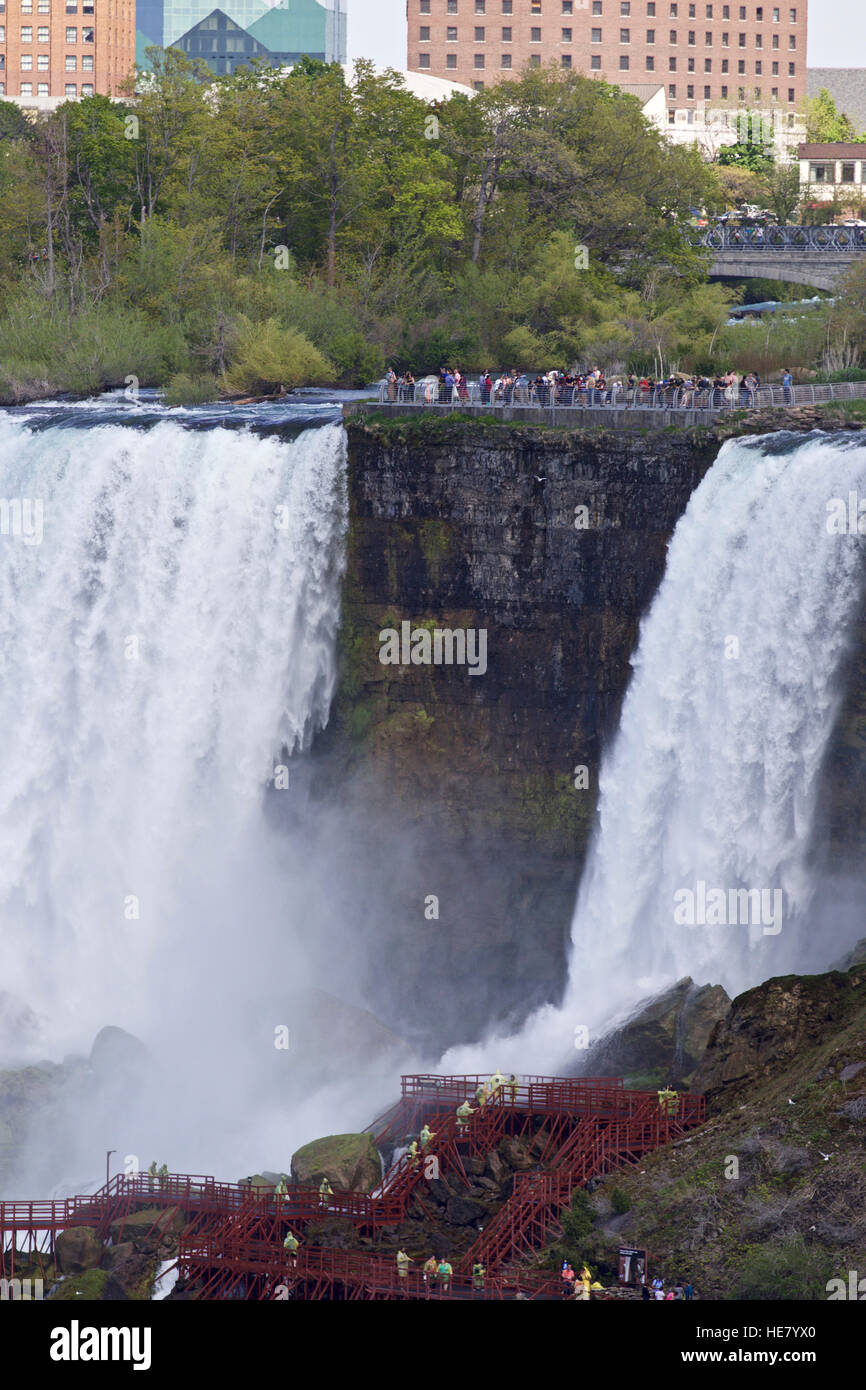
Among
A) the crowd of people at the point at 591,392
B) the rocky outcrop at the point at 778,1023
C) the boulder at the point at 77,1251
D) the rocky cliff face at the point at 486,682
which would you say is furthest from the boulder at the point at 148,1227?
the crowd of people at the point at 591,392

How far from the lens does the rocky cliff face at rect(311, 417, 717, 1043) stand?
44531 millimetres

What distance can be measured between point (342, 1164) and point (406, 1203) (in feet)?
5.33

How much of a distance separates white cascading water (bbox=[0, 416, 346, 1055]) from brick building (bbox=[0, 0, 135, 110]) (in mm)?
104617

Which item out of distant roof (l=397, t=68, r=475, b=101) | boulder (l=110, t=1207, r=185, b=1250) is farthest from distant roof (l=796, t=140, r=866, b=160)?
boulder (l=110, t=1207, r=185, b=1250)

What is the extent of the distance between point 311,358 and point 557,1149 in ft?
123

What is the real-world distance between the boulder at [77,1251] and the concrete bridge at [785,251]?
170 feet

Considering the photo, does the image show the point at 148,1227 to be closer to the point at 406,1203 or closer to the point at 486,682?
the point at 406,1203

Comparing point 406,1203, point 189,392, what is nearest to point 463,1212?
point 406,1203

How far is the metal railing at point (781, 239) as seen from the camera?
244 feet

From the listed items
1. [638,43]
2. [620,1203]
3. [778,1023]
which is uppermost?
[638,43]

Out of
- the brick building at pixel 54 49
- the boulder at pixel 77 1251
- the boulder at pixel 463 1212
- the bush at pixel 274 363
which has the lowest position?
the boulder at pixel 77 1251

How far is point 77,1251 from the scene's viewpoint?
32688 mm

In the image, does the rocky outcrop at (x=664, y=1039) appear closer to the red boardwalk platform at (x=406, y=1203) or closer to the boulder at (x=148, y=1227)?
the red boardwalk platform at (x=406, y=1203)

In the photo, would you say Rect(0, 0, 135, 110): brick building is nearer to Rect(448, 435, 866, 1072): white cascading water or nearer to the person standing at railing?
Rect(448, 435, 866, 1072): white cascading water
